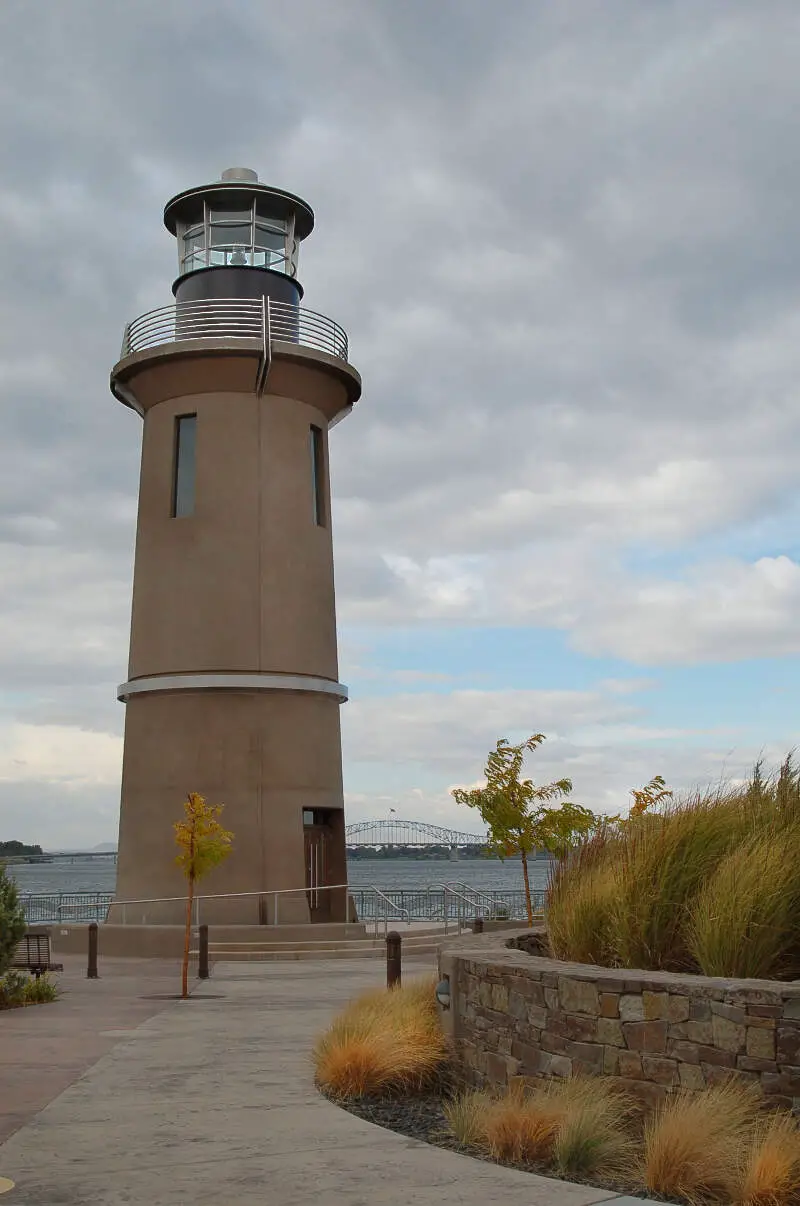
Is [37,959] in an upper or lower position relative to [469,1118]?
upper

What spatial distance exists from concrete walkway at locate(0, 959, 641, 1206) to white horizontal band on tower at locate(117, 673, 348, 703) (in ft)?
38.0

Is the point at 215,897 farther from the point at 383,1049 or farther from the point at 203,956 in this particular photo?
the point at 383,1049

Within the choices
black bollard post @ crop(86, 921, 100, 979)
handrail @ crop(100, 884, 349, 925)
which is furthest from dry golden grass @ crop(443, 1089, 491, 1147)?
handrail @ crop(100, 884, 349, 925)

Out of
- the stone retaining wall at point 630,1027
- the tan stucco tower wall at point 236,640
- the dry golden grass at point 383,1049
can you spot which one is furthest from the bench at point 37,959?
the stone retaining wall at point 630,1027

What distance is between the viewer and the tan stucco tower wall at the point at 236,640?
22781 mm

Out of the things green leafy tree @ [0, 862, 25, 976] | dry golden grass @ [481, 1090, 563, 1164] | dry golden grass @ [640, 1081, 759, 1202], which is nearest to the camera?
dry golden grass @ [640, 1081, 759, 1202]

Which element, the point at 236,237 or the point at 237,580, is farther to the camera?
the point at 236,237

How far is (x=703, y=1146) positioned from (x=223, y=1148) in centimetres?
287

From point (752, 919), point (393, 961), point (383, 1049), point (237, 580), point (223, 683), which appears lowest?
point (383, 1049)

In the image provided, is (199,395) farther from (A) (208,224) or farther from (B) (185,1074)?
(B) (185,1074)

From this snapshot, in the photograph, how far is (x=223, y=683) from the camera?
2289 centimetres

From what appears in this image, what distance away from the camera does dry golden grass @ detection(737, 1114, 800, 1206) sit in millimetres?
6098

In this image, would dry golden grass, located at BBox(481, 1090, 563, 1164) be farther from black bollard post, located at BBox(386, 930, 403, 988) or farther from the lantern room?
the lantern room

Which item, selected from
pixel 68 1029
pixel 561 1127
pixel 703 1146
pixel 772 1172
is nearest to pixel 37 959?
pixel 68 1029
